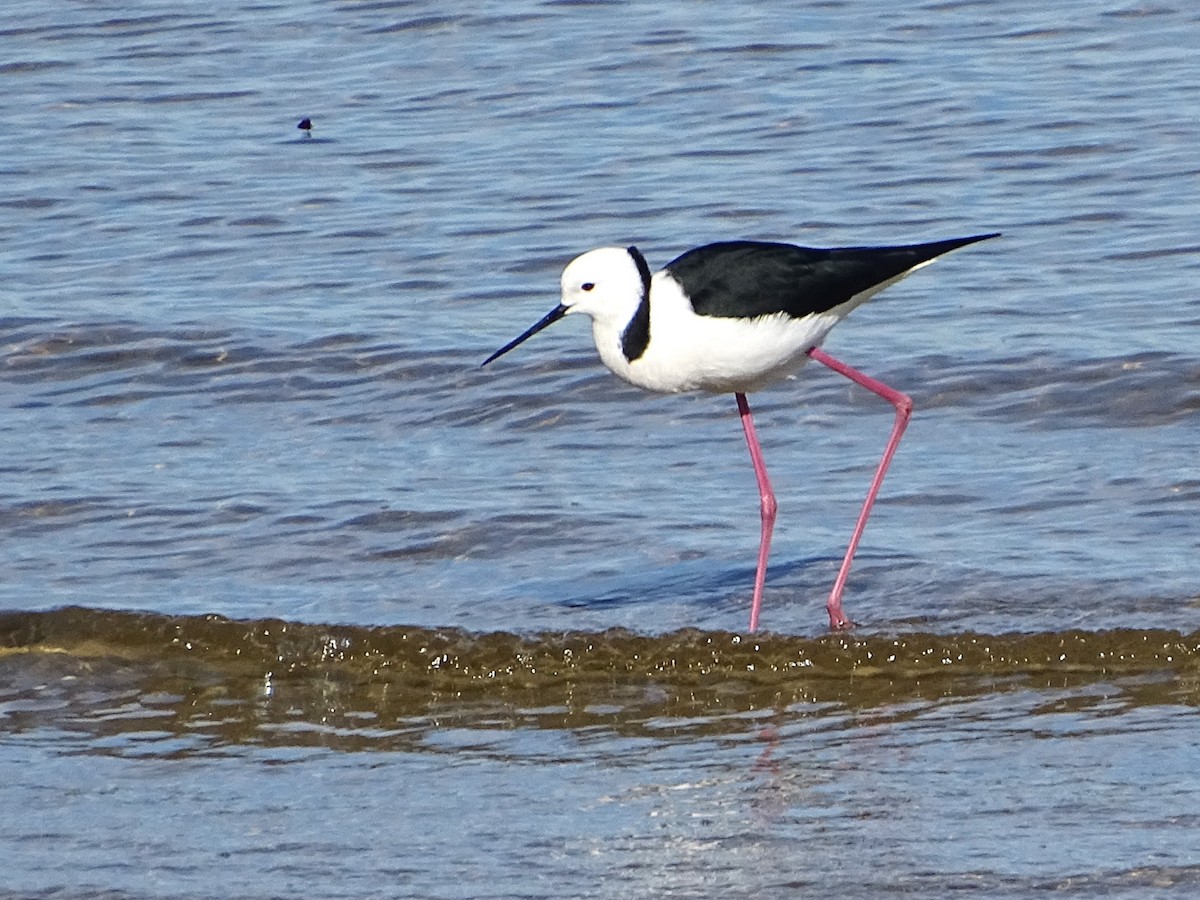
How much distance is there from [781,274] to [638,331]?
466 mm

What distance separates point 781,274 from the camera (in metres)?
6.43

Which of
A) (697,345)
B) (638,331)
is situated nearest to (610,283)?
(638,331)

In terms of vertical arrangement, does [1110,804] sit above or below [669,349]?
below

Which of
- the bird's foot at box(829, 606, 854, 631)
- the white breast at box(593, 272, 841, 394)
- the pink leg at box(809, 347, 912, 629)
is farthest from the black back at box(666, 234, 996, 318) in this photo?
the bird's foot at box(829, 606, 854, 631)

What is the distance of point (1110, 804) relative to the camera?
4480mm

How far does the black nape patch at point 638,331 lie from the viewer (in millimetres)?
6375

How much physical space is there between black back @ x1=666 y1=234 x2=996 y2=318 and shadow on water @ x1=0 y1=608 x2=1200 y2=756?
3.26ft

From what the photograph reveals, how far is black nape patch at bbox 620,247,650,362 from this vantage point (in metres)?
6.38

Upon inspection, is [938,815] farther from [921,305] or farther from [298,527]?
[921,305]

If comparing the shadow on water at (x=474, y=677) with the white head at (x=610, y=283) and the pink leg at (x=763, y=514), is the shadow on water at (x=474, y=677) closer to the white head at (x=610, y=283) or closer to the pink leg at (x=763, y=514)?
the pink leg at (x=763, y=514)

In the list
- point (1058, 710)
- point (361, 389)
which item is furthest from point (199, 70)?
point (1058, 710)

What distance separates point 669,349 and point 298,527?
1733mm

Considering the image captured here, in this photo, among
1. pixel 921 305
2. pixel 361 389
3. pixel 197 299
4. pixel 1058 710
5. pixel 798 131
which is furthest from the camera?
pixel 798 131

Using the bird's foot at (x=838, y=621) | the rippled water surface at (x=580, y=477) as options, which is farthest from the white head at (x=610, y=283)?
the bird's foot at (x=838, y=621)
